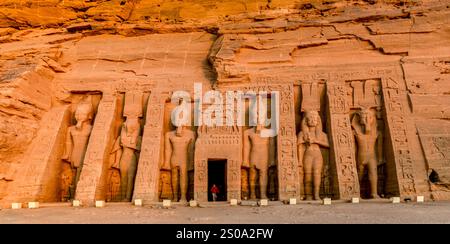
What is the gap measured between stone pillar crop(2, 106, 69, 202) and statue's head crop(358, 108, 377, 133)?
7.66 m

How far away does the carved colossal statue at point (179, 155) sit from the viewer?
1159cm

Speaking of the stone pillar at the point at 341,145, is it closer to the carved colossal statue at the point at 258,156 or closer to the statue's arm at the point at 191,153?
the carved colossal statue at the point at 258,156

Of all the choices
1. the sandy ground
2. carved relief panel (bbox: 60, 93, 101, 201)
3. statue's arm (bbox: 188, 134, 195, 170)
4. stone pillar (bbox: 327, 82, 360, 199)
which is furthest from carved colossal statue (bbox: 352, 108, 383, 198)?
carved relief panel (bbox: 60, 93, 101, 201)

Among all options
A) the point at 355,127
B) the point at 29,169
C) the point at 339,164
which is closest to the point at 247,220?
the point at 339,164


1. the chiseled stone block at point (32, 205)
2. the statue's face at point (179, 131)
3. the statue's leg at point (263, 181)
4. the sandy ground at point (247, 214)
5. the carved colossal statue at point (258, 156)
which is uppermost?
the statue's face at point (179, 131)

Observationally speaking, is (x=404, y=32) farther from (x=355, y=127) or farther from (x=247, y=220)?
(x=247, y=220)

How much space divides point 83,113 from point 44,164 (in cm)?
166

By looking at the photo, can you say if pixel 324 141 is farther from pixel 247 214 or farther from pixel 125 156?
pixel 125 156

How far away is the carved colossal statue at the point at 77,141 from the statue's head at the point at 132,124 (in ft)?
3.59

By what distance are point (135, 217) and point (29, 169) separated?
181 inches

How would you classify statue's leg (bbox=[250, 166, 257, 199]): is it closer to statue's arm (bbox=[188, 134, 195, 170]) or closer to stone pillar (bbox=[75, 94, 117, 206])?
statue's arm (bbox=[188, 134, 195, 170])

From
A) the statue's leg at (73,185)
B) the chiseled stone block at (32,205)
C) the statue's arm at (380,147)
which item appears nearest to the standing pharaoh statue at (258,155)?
the statue's arm at (380,147)

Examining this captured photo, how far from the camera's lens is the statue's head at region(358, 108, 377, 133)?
11273mm

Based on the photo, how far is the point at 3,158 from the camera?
36.7ft
